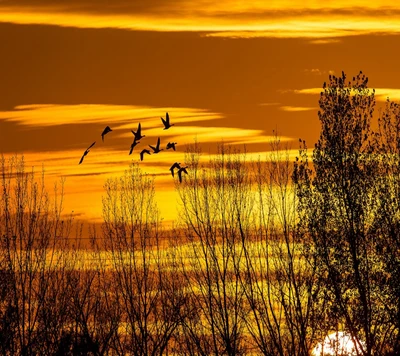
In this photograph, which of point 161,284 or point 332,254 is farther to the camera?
point 161,284

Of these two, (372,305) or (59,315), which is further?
(59,315)

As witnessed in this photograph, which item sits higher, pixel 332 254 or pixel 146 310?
pixel 332 254

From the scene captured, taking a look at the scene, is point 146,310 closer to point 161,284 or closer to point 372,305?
point 161,284

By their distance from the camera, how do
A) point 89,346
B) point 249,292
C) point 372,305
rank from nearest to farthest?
point 372,305 → point 89,346 → point 249,292

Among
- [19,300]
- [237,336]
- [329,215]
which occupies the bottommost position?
[237,336]

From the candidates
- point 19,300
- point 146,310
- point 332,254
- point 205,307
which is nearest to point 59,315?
point 19,300

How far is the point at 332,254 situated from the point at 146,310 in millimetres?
10193

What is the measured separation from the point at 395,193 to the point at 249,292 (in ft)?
27.3

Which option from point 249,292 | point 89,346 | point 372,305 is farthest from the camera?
point 249,292

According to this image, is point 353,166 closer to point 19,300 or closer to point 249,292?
point 249,292

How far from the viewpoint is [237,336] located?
34688 mm

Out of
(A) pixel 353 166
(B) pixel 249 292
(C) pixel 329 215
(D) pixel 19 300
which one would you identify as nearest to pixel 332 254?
(C) pixel 329 215

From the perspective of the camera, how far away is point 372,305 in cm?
2856

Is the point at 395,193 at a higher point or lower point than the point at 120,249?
higher
